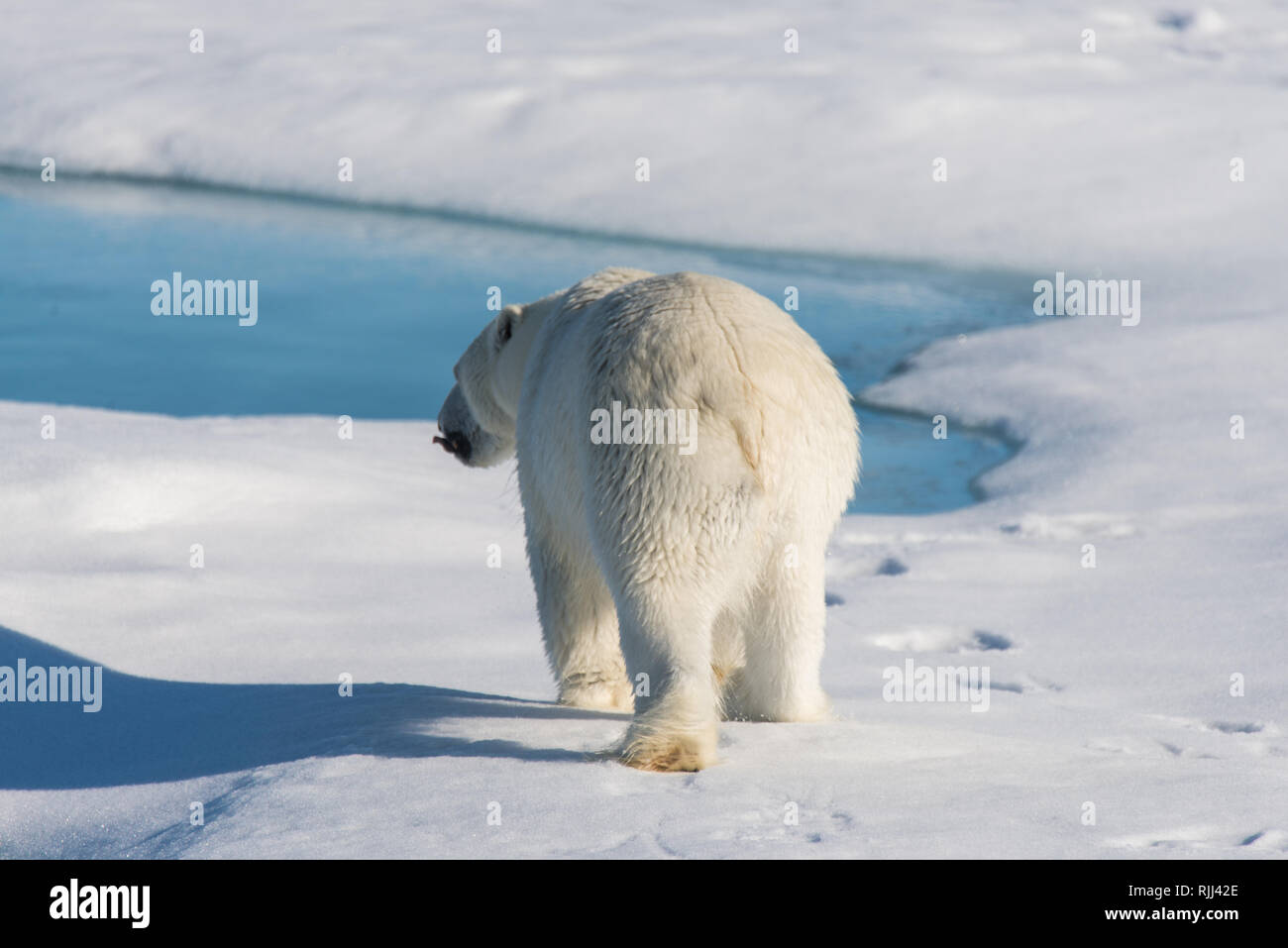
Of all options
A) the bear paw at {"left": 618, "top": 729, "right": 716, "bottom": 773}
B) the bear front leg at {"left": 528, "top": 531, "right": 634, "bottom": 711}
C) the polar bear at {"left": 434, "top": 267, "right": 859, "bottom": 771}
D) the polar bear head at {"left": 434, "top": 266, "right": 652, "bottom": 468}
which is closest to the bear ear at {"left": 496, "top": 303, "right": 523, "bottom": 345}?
the polar bear head at {"left": 434, "top": 266, "right": 652, "bottom": 468}

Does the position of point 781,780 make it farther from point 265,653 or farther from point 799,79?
point 799,79

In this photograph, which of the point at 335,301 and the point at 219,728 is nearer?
the point at 219,728

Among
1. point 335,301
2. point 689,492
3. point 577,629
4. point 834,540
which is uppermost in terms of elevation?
point 335,301

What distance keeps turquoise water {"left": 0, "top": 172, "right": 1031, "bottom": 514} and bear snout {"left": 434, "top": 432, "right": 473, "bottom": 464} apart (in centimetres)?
305

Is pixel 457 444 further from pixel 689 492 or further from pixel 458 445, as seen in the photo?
pixel 689 492

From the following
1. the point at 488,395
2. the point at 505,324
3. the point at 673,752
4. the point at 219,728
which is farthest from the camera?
the point at 488,395

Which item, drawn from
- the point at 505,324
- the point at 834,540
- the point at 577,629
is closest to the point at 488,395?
the point at 505,324

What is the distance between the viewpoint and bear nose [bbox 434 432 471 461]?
169 inches

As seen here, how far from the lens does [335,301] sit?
10.7 metres

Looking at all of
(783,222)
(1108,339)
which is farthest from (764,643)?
(783,222)

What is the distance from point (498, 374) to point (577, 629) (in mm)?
840

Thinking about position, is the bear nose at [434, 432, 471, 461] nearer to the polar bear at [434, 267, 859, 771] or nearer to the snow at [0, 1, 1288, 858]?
the snow at [0, 1, 1288, 858]

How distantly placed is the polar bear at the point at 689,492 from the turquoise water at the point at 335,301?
3.70 m

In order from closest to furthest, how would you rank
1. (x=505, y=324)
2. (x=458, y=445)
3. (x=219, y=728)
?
(x=219, y=728), (x=505, y=324), (x=458, y=445)
